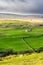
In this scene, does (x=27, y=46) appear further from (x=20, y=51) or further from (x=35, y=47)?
(x=20, y=51)

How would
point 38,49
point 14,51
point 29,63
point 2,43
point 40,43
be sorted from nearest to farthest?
point 29,63 → point 14,51 → point 38,49 → point 2,43 → point 40,43

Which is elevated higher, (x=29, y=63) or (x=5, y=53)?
(x=29, y=63)

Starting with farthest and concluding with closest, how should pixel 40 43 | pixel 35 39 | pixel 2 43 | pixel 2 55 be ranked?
pixel 35 39, pixel 40 43, pixel 2 43, pixel 2 55

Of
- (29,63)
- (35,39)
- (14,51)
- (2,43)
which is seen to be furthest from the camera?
(35,39)

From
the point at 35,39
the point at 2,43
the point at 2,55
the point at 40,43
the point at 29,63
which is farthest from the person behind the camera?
the point at 35,39

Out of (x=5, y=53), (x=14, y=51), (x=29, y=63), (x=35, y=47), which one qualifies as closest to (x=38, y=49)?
(x=35, y=47)

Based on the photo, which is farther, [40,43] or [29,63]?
[40,43]

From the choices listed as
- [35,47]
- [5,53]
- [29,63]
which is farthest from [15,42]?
[29,63]

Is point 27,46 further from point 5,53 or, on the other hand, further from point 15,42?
point 5,53

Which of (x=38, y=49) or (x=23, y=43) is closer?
(x=38, y=49)

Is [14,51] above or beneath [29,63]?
beneath
